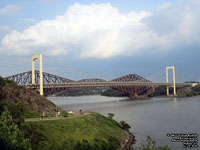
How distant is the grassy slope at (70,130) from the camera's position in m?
16.9

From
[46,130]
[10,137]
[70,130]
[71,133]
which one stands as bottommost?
[71,133]

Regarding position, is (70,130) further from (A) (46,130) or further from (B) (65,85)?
(B) (65,85)

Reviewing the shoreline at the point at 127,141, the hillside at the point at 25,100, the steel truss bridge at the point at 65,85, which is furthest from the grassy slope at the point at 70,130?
the steel truss bridge at the point at 65,85

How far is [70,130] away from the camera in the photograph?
753 inches

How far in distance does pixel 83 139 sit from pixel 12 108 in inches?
230

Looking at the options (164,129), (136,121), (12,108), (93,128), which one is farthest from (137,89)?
(12,108)

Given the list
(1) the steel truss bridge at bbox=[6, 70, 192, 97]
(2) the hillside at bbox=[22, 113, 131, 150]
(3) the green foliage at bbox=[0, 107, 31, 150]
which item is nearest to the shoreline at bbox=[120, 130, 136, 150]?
(2) the hillside at bbox=[22, 113, 131, 150]

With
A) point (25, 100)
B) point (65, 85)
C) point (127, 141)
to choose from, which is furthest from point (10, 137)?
point (65, 85)

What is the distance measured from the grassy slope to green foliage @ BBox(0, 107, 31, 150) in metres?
1.74

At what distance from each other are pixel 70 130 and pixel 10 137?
623 cm

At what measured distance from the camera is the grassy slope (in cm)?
1688

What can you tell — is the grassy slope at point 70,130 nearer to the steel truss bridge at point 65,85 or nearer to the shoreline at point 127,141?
the shoreline at point 127,141

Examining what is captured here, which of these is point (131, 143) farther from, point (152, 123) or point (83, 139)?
point (152, 123)

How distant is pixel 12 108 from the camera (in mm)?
17281
